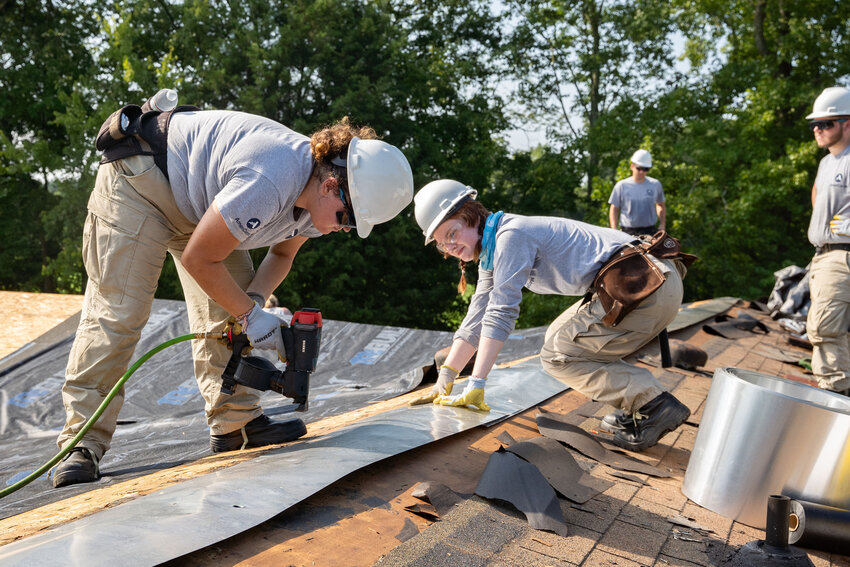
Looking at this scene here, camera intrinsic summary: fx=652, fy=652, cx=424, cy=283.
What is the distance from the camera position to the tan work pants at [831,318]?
12.1 feet

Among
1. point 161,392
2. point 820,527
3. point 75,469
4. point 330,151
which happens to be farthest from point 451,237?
point 161,392

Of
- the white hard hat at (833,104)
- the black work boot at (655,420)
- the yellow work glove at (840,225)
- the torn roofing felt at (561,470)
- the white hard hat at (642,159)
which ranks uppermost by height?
the white hard hat at (833,104)

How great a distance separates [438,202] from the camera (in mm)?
2604

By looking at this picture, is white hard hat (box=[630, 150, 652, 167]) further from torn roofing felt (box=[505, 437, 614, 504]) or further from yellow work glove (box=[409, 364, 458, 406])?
torn roofing felt (box=[505, 437, 614, 504])

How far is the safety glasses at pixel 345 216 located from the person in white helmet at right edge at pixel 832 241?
286 cm

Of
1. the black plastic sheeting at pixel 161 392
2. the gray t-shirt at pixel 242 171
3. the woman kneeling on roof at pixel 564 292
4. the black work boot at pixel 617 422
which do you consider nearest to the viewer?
the gray t-shirt at pixel 242 171

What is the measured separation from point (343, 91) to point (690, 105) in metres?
8.45

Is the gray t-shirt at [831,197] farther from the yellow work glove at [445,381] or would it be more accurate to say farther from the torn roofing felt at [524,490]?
the torn roofing felt at [524,490]

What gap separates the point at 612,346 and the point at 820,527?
1033 millimetres

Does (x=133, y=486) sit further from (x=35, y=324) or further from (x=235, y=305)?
(x=35, y=324)

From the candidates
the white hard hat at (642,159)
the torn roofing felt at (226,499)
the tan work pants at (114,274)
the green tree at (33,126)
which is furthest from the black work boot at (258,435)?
the green tree at (33,126)

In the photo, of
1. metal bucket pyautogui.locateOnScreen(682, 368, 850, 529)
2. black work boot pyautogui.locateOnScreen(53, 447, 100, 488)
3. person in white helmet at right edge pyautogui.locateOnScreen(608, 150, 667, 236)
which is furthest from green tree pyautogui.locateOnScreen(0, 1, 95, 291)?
metal bucket pyautogui.locateOnScreen(682, 368, 850, 529)

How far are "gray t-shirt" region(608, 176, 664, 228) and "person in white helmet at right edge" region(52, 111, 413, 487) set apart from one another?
524 centimetres

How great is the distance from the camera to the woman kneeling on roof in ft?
8.44
